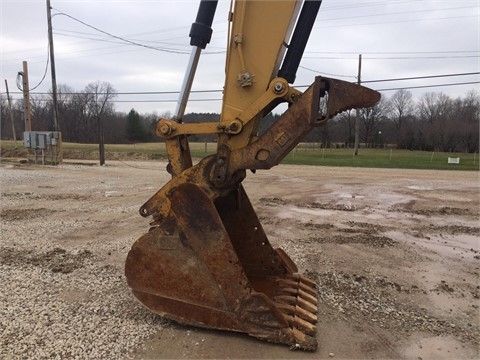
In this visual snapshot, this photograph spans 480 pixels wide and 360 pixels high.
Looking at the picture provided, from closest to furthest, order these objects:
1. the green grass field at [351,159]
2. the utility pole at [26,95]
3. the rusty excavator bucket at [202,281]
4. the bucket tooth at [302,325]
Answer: the rusty excavator bucket at [202,281] < the bucket tooth at [302,325] < the utility pole at [26,95] < the green grass field at [351,159]

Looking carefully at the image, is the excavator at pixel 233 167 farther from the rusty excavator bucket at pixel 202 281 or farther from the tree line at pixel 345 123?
the tree line at pixel 345 123

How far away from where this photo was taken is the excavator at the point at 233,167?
3.37 meters

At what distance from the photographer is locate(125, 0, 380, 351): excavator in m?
3.37

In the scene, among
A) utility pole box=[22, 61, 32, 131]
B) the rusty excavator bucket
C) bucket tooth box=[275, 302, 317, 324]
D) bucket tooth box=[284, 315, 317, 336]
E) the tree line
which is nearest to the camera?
the rusty excavator bucket

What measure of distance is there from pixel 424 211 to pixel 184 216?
8181 mm

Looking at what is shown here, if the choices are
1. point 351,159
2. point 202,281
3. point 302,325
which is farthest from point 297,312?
point 351,159

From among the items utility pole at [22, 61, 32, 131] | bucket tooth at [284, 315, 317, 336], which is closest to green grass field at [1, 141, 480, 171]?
utility pole at [22, 61, 32, 131]

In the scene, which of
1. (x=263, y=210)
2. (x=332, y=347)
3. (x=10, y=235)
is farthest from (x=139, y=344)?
(x=263, y=210)

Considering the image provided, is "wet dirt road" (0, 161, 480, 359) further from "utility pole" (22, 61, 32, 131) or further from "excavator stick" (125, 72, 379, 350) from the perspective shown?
"utility pole" (22, 61, 32, 131)

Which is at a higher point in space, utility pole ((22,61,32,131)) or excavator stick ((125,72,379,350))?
utility pole ((22,61,32,131))

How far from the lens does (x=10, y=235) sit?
23.0 ft

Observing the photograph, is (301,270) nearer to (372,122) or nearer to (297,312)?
(297,312)

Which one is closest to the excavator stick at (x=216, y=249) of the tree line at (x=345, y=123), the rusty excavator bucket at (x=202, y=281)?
the rusty excavator bucket at (x=202, y=281)

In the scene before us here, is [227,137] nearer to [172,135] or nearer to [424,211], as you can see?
[172,135]
